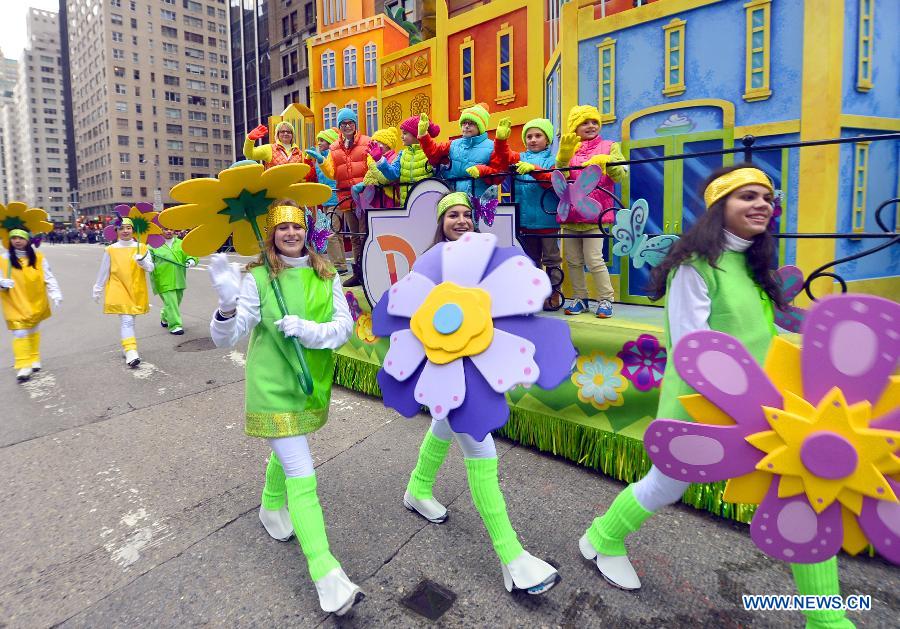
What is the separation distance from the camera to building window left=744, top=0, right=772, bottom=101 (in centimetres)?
482

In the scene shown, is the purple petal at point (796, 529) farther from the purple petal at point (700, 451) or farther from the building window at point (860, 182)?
the building window at point (860, 182)

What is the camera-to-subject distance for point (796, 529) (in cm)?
154

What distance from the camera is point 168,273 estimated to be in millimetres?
7391

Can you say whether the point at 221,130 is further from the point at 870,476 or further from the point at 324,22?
the point at 870,476

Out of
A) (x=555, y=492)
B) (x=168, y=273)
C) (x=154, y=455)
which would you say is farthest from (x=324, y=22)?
(x=555, y=492)

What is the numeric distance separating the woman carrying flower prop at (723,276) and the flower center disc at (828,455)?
1.59 ft

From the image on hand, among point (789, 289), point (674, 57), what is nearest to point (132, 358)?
point (789, 289)

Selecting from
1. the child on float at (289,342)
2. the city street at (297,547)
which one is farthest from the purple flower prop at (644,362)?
the child on float at (289,342)

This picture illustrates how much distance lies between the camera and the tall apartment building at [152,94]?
69.6m

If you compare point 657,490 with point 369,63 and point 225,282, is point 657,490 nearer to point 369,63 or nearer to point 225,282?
point 225,282

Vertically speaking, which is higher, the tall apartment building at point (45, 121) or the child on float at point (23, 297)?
the tall apartment building at point (45, 121)

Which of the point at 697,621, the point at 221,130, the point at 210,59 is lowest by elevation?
the point at 697,621

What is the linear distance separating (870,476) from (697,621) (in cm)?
93

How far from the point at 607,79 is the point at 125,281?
5.95 metres
